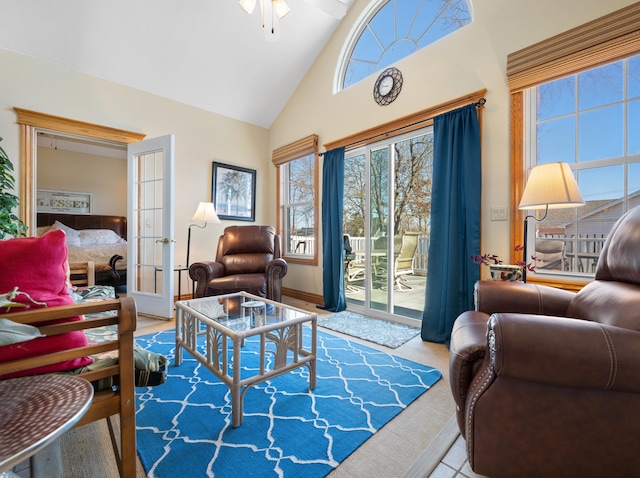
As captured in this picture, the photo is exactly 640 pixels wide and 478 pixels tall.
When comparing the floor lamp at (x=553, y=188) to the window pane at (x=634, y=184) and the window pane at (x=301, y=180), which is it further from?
the window pane at (x=301, y=180)

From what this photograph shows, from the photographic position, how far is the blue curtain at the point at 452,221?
8.09 feet

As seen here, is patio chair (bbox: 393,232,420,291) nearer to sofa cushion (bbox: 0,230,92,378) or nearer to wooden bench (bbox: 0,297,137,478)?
wooden bench (bbox: 0,297,137,478)

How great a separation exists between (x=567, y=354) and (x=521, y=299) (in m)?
0.78

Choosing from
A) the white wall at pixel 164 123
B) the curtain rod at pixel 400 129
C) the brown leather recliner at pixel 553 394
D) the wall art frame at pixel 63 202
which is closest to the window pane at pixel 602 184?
the curtain rod at pixel 400 129

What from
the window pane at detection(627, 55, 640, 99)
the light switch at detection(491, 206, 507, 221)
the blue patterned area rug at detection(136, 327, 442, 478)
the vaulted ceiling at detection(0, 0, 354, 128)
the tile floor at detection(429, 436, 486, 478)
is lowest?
the tile floor at detection(429, 436, 486, 478)

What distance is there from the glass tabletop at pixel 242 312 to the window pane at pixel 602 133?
7.62ft

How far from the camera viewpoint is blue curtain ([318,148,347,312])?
11.9 ft

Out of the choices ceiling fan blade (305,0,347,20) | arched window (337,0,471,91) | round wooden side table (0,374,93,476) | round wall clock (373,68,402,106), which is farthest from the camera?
ceiling fan blade (305,0,347,20)

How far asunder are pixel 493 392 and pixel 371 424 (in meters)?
0.69

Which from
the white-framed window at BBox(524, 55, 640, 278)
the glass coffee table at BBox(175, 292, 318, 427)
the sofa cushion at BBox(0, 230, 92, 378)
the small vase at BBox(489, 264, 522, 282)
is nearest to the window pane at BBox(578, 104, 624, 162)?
the white-framed window at BBox(524, 55, 640, 278)

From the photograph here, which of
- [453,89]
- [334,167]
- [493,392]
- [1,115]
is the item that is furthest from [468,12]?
[1,115]

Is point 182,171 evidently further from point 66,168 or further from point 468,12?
point 468,12

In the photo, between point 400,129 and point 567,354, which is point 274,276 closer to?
point 400,129

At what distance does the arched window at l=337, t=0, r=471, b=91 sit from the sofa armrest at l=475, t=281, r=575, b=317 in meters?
2.52
